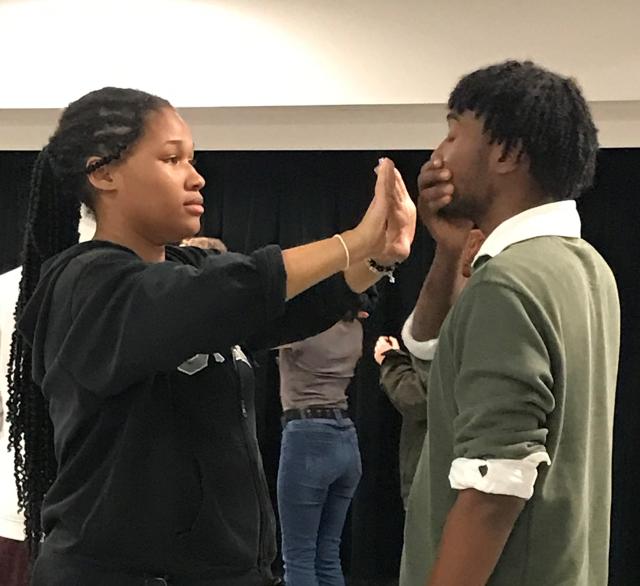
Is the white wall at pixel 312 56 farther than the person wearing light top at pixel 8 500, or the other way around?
the white wall at pixel 312 56

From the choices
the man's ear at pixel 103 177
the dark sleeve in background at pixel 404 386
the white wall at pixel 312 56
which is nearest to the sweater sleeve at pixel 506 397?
the man's ear at pixel 103 177

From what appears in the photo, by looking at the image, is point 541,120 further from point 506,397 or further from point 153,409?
point 153,409

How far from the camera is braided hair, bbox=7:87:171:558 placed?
3.76 feet

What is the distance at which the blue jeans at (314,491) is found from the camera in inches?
114

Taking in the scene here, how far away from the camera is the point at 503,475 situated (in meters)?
0.92

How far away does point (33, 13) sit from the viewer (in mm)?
2754

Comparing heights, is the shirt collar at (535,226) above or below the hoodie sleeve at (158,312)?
above

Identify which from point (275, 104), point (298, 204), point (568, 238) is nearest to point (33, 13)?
point (275, 104)

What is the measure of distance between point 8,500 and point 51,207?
71 centimetres

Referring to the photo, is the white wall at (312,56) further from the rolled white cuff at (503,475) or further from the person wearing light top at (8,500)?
the rolled white cuff at (503,475)

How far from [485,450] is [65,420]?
0.54m

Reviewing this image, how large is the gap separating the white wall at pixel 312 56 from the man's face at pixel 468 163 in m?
1.53

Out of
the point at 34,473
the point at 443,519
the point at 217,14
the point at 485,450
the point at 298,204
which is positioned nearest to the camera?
the point at 485,450

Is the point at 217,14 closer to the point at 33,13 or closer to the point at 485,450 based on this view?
the point at 33,13
